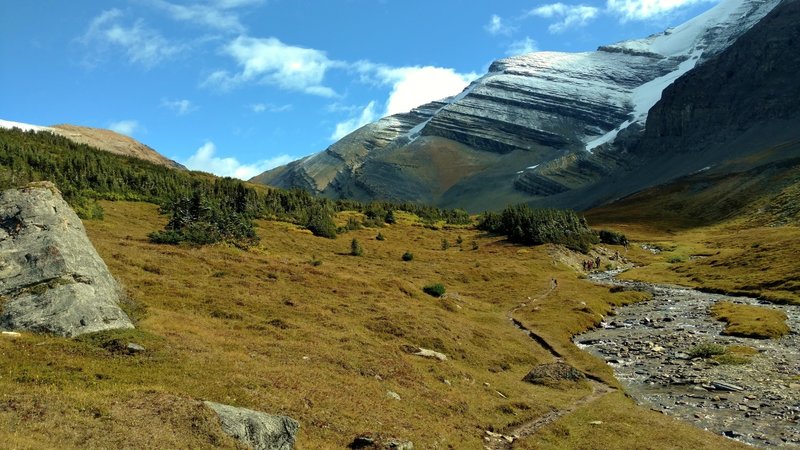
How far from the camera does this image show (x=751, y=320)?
48.5 metres

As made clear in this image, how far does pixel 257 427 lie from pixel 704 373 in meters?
30.5

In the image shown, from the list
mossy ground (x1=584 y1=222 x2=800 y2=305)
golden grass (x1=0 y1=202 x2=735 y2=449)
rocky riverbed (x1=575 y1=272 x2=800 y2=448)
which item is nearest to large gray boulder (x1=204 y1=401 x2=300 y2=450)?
golden grass (x1=0 y1=202 x2=735 y2=449)

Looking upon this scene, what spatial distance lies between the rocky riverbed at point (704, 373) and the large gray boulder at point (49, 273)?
2824 centimetres

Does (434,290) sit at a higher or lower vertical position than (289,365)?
lower

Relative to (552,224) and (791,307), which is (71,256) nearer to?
(791,307)

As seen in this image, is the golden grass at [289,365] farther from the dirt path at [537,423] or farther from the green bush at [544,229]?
the green bush at [544,229]

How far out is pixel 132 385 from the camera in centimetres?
1775

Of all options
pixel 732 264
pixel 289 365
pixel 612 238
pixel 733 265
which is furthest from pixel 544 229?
pixel 289 365

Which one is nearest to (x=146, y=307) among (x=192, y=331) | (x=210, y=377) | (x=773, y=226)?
(x=192, y=331)

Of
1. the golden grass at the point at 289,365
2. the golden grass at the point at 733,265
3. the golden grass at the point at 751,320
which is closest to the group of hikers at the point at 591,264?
the golden grass at the point at 733,265

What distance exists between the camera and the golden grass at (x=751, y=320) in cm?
4462

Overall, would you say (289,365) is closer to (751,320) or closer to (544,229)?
(751,320)

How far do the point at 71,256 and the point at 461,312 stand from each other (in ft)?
111

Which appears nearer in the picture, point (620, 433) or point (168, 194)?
point (620, 433)
